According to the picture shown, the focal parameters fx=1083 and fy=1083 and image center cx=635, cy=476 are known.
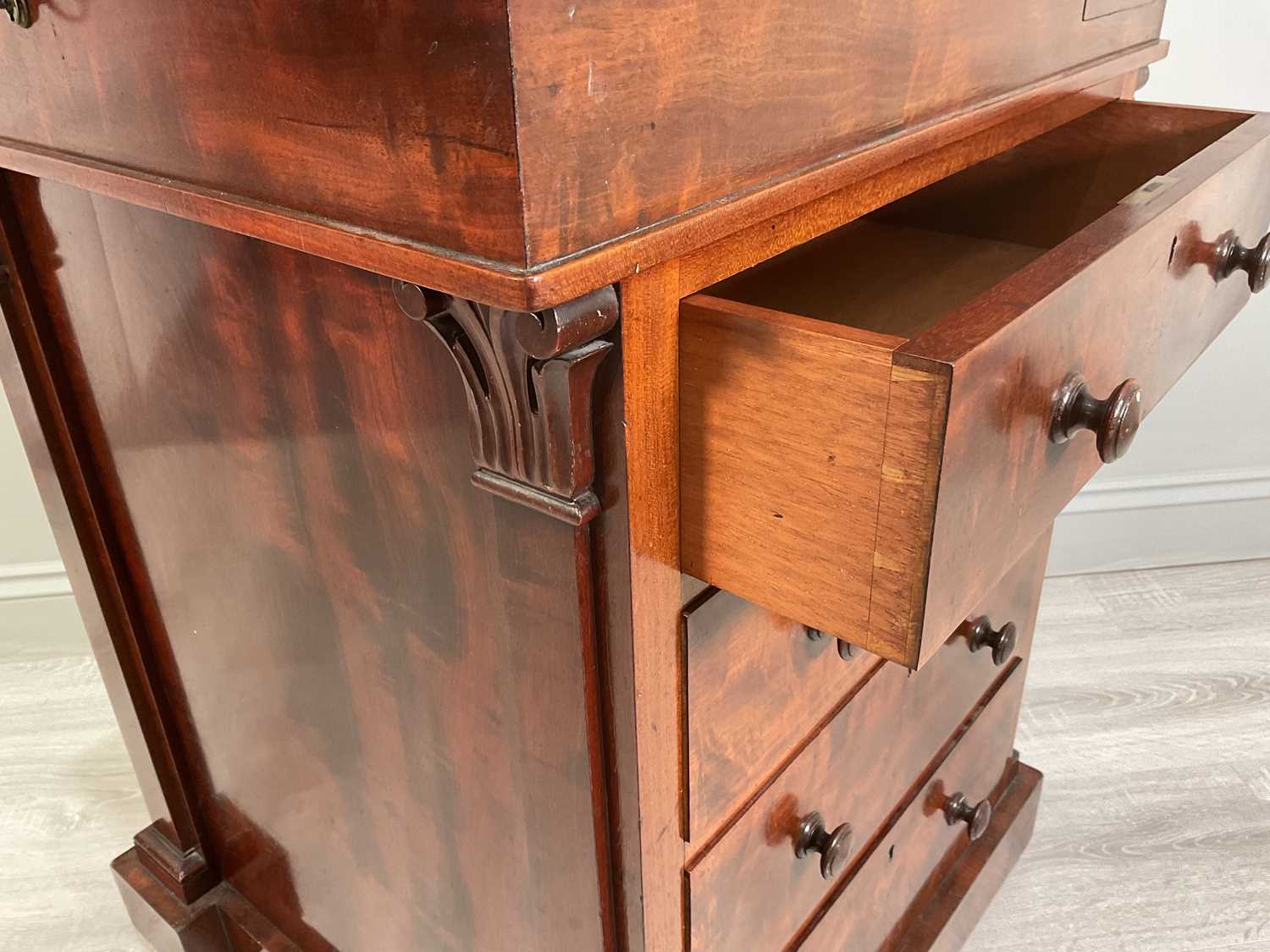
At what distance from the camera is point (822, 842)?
75 centimetres

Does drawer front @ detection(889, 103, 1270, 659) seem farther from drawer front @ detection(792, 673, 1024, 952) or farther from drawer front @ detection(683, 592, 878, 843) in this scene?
drawer front @ detection(792, 673, 1024, 952)

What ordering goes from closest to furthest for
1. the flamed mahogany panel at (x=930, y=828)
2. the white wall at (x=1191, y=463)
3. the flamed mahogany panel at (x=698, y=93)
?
the flamed mahogany panel at (x=698, y=93) → the flamed mahogany panel at (x=930, y=828) → the white wall at (x=1191, y=463)

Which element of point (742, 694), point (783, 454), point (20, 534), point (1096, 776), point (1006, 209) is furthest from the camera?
point (20, 534)

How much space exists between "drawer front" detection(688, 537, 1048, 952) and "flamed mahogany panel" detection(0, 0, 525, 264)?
0.37 meters

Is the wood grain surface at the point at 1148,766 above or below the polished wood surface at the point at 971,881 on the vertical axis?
below

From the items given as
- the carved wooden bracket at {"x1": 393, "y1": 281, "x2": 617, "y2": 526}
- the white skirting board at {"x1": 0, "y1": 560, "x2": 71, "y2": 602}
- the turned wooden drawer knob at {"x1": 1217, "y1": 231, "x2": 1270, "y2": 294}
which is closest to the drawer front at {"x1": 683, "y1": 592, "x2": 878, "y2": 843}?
the carved wooden bracket at {"x1": 393, "y1": 281, "x2": 617, "y2": 526}

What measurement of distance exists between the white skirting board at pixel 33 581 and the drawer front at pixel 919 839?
3.88 ft

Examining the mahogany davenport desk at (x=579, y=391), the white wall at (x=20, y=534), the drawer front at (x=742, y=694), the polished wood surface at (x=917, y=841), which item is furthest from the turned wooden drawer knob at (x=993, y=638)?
the white wall at (x=20, y=534)

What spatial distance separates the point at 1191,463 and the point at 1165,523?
11cm

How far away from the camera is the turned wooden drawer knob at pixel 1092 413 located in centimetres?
52

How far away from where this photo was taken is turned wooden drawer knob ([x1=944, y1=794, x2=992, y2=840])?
→ 0.99 m

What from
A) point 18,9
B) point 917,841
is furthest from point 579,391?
point 917,841

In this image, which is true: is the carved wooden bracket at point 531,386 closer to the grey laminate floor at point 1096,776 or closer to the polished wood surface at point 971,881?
the polished wood surface at point 971,881

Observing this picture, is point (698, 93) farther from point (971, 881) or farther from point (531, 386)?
point (971, 881)
